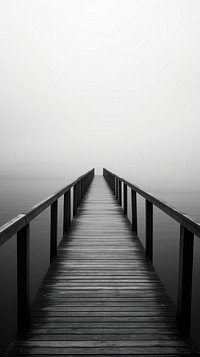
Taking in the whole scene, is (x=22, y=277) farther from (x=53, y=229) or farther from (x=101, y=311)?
(x=53, y=229)

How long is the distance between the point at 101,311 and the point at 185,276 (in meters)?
0.89

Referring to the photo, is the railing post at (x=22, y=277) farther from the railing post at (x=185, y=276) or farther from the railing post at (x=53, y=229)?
the railing post at (x=53, y=229)

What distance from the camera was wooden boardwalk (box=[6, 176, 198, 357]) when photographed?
2.38 meters

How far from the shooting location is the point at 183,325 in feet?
8.87

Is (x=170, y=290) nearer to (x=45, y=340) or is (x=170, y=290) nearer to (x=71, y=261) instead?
(x=71, y=261)

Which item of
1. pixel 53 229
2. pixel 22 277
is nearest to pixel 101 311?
pixel 22 277

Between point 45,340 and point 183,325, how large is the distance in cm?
118

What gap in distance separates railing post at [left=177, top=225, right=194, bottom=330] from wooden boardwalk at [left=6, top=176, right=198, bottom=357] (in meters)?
0.12

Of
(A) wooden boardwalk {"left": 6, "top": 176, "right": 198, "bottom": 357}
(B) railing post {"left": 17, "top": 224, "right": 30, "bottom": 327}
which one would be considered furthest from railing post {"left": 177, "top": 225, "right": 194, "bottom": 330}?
(B) railing post {"left": 17, "top": 224, "right": 30, "bottom": 327}

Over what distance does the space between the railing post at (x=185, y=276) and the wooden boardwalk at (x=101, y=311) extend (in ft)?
0.39

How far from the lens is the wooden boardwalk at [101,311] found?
2382 mm

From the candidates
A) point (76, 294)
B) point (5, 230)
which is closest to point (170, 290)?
point (76, 294)

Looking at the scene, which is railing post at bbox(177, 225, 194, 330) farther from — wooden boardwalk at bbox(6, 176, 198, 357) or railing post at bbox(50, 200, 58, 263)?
railing post at bbox(50, 200, 58, 263)

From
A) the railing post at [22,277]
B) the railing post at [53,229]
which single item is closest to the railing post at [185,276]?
the railing post at [22,277]
